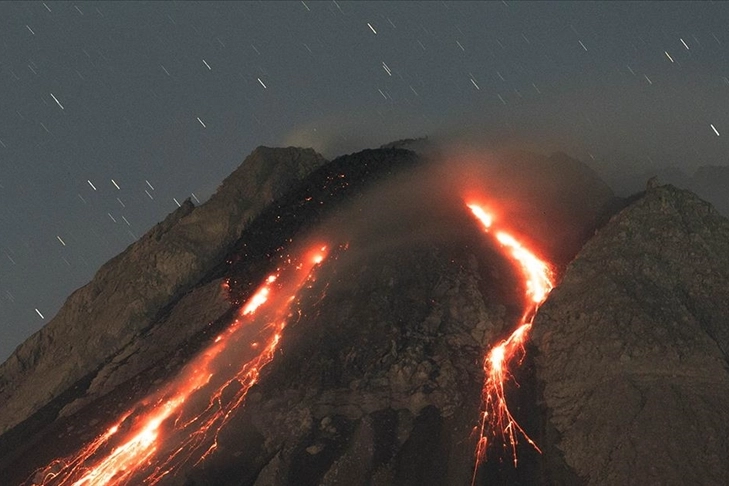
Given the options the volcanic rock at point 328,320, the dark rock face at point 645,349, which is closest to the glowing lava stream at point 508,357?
the volcanic rock at point 328,320

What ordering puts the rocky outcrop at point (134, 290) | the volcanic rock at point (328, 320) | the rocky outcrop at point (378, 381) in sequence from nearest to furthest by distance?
1. the rocky outcrop at point (378, 381)
2. the volcanic rock at point (328, 320)
3. the rocky outcrop at point (134, 290)

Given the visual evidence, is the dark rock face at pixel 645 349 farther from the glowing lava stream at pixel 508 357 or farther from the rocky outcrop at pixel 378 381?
the rocky outcrop at pixel 378 381

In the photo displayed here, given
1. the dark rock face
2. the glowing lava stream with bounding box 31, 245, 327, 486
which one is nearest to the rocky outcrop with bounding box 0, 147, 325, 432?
the glowing lava stream with bounding box 31, 245, 327, 486

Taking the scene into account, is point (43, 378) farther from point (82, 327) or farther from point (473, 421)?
point (473, 421)

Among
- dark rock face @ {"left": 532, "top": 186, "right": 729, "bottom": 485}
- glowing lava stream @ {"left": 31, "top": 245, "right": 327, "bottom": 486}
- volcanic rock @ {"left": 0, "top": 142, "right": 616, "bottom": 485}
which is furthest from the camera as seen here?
glowing lava stream @ {"left": 31, "top": 245, "right": 327, "bottom": 486}

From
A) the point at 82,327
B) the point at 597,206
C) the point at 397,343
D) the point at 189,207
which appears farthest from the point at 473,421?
the point at 189,207

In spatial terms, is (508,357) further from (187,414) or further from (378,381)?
(187,414)

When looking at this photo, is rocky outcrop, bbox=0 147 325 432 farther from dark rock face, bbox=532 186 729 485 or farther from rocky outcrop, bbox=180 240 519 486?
dark rock face, bbox=532 186 729 485
